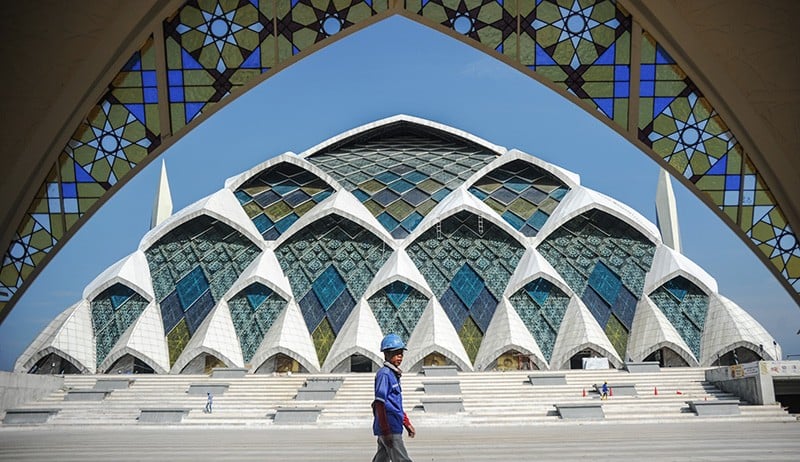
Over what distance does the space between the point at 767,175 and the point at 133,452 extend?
7.47 m

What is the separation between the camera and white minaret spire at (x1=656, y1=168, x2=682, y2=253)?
1690 inches

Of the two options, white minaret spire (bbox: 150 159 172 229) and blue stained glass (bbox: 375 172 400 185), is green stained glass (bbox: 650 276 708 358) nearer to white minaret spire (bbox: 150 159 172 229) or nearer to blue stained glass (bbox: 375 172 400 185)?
blue stained glass (bbox: 375 172 400 185)

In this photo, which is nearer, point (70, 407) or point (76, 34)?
point (76, 34)

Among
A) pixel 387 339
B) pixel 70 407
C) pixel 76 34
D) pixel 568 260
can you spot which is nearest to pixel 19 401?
pixel 70 407

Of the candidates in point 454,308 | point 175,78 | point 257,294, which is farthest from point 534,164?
point 175,78

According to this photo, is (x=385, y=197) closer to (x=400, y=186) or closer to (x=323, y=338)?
A: (x=400, y=186)

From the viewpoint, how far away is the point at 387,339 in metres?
4.84

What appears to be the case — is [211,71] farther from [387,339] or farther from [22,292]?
[387,339]

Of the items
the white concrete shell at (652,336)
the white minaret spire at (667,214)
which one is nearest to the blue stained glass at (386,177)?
the white concrete shell at (652,336)

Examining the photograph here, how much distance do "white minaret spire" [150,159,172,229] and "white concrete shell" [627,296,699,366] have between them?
29.5m

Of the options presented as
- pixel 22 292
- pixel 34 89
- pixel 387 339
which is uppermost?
pixel 34 89

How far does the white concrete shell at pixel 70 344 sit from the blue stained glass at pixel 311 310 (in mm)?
7888

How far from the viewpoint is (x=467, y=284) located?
3041 centimetres

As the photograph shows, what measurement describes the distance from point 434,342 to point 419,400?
350 inches
